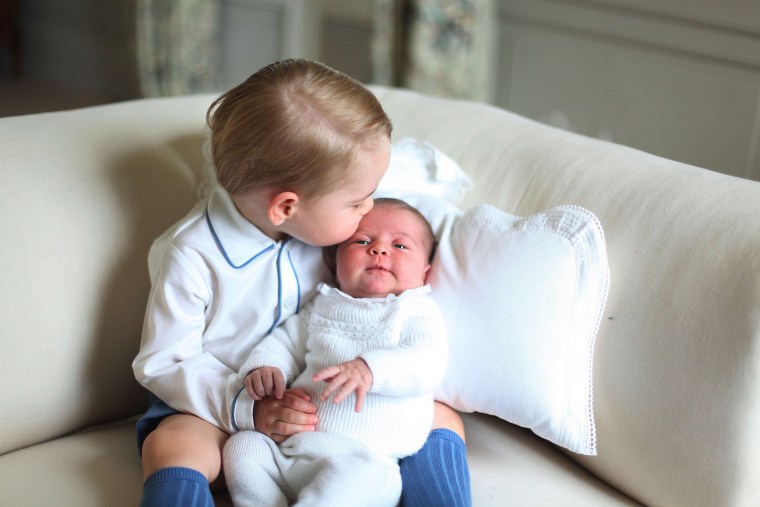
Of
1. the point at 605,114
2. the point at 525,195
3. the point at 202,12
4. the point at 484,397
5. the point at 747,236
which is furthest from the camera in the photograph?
the point at 202,12

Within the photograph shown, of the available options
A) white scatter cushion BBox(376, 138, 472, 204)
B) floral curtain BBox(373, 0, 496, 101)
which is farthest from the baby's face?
floral curtain BBox(373, 0, 496, 101)

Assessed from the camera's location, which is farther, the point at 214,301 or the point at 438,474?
the point at 214,301

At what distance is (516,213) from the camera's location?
54.1 inches

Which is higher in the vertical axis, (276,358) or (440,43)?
(440,43)

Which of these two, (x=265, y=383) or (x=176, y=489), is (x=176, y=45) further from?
(x=176, y=489)

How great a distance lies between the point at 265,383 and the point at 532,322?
0.40m

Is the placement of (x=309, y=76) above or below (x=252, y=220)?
above

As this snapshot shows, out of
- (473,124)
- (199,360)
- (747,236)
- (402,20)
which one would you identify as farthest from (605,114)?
(199,360)

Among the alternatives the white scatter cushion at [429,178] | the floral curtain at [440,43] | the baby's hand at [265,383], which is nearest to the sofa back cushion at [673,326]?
the white scatter cushion at [429,178]

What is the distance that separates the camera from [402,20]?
2904 mm

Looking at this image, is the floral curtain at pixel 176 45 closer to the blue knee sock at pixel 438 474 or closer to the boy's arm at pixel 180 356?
the boy's arm at pixel 180 356

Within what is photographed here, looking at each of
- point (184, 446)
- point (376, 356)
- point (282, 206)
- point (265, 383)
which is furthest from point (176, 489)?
point (282, 206)

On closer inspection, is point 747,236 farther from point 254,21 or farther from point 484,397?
point 254,21

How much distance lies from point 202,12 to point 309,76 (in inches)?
106
